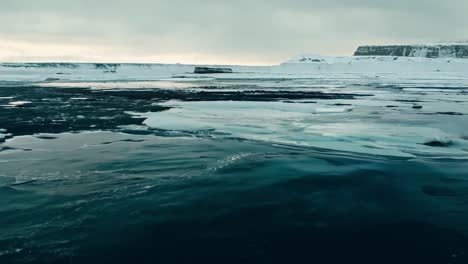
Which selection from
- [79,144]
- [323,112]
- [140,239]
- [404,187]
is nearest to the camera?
[140,239]

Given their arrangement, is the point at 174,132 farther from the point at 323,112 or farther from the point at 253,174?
the point at 323,112

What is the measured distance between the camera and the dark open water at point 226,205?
214 inches

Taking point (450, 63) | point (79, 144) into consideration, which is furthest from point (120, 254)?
point (450, 63)

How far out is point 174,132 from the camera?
13.7 meters

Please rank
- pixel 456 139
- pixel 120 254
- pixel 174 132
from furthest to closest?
pixel 174 132, pixel 456 139, pixel 120 254

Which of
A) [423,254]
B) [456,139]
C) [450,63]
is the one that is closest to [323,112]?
[456,139]

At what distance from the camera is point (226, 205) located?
7098mm

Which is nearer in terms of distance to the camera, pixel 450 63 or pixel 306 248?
pixel 306 248

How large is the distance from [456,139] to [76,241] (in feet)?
34.3

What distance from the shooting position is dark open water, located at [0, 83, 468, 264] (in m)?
5.45

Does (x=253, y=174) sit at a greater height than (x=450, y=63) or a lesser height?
lesser

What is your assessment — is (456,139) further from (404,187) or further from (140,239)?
(140,239)

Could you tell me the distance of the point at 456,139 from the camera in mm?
12500

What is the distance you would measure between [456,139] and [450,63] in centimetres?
11525
